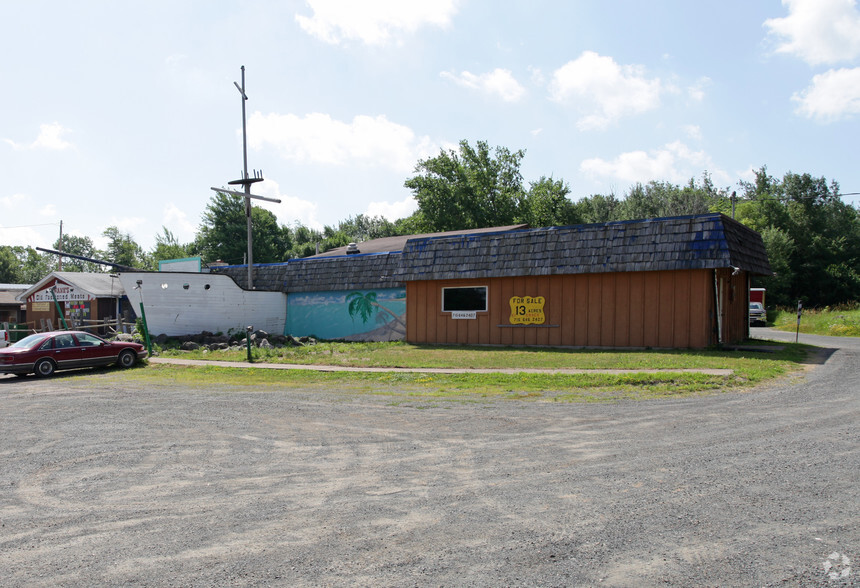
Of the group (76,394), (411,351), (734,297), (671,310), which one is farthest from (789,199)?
(76,394)

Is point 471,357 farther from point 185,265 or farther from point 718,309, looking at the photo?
point 185,265

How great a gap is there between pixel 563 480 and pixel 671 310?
13749mm

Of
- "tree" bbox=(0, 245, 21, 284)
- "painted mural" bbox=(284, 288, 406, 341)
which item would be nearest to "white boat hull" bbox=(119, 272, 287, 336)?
"painted mural" bbox=(284, 288, 406, 341)

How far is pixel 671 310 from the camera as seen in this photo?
18547 mm

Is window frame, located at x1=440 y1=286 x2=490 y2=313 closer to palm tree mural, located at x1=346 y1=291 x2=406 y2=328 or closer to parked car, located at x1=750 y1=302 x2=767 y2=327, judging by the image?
palm tree mural, located at x1=346 y1=291 x2=406 y2=328

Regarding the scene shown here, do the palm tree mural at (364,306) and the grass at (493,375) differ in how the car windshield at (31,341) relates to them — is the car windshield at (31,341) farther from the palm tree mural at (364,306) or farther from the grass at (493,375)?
the palm tree mural at (364,306)

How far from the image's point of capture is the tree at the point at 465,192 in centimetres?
5938

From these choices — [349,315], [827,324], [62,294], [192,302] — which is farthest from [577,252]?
[62,294]

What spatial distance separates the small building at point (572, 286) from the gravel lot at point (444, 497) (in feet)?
27.9

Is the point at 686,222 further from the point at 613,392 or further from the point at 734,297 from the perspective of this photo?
the point at 613,392

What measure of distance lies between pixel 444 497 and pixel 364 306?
20.6m

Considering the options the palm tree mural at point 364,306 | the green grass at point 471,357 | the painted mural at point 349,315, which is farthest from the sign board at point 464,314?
the palm tree mural at point 364,306

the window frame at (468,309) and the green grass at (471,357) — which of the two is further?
the window frame at (468,309)

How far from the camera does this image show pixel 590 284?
64.8 ft
